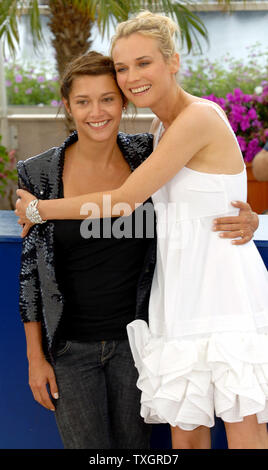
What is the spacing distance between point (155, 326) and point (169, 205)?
34cm

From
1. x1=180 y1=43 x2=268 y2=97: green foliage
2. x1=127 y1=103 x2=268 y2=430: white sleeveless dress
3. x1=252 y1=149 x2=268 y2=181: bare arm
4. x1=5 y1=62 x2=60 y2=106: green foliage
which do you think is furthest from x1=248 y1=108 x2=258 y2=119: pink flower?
x1=127 y1=103 x2=268 y2=430: white sleeveless dress

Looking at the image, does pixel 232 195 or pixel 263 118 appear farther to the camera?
pixel 263 118

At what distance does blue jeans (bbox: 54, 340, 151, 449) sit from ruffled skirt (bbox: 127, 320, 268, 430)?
0.57 feet

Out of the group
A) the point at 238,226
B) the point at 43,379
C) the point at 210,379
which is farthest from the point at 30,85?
the point at 210,379

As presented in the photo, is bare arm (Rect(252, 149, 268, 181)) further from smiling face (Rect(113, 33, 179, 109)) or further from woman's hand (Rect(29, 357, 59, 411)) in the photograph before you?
woman's hand (Rect(29, 357, 59, 411))

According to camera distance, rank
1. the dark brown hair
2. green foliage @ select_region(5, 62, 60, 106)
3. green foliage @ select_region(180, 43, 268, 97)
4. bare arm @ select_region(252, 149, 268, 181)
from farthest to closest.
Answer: green foliage @ select_region(5, 62, 60, 106) < green foliage @ select_region(180, 43, 268, 97) < bare arm @ select_region(252, 149, 268, 181) < the dark brown hair

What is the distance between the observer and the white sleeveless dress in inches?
60.5

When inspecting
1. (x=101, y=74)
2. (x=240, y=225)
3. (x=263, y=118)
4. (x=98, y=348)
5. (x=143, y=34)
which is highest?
(x=143, y=34)

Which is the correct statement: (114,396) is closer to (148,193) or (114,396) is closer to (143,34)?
(148,193)

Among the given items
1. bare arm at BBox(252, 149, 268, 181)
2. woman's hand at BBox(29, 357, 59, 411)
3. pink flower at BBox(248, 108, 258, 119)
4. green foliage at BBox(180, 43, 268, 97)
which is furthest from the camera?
green foliage at BBox(180, 43, 268, 97)

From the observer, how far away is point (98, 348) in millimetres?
1762
